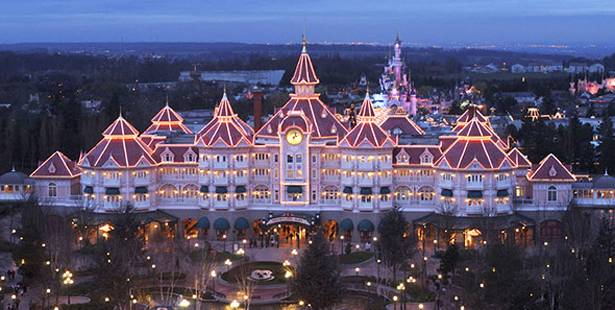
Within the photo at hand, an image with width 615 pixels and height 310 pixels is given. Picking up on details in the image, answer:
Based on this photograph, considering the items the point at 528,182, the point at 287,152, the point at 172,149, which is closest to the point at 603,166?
the point at 528,182

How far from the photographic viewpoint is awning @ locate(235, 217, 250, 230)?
66425mm

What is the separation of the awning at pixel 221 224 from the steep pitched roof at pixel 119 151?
5.82 m

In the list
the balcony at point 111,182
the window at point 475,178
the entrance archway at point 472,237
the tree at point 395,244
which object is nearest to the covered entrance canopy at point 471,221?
the entrance archway at point 472,237

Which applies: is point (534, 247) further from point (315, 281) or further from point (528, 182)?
point (315, 281)

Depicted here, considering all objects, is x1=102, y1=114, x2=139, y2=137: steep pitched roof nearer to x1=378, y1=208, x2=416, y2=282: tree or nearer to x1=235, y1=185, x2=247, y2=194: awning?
x1=235, y1=185, x2=247, y2=194: awning

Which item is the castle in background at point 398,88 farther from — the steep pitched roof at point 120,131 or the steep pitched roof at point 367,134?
the steep pitched roof at point 120,131

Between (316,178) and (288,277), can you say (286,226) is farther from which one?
A: (288,277)

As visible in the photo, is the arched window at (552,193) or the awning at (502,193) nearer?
the awning at (502,193)

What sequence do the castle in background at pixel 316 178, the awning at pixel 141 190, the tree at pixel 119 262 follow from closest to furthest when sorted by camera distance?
the tree at pixel 119 262, the castle in background at pixel 316 178, the awning at pixel 141 190

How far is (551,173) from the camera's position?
6575 cm

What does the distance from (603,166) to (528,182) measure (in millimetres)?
17937

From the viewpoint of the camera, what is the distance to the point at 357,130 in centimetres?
6644

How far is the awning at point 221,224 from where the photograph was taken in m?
66.2

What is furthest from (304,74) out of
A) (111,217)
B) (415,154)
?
(111,217)
